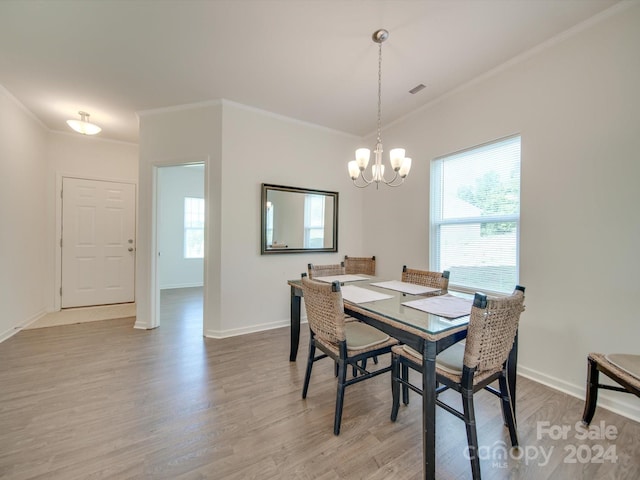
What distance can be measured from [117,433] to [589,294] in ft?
10.8

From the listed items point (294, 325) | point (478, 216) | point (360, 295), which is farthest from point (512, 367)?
point (294, 325)

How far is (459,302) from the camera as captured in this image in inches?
65.9

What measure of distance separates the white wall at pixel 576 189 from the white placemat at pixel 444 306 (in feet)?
3.31

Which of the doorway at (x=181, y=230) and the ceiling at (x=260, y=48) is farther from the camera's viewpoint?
the doorway at (x=181, y=230)

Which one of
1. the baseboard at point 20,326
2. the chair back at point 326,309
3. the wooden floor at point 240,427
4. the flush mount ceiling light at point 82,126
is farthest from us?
the flush mount ceiling light at point 82,126

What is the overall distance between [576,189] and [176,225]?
6698mm

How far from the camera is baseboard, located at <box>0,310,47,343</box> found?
2.93 m

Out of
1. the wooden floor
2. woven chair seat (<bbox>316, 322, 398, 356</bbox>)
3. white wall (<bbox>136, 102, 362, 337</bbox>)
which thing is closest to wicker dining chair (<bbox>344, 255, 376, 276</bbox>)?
white wall (<bbox>136, 102, 362, 337</bbox>)

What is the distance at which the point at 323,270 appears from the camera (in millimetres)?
2752

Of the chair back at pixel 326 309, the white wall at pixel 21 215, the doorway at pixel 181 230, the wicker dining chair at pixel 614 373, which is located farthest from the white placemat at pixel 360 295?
the doorway at pixel 181 230

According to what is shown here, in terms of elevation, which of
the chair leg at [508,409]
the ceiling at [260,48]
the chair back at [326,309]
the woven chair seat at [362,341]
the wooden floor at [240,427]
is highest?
the ceiling at [260,48]

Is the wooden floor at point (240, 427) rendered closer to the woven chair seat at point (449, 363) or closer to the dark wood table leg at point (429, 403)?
the dark wood table leg at point (429, 403)

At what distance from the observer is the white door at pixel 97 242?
4.11 m

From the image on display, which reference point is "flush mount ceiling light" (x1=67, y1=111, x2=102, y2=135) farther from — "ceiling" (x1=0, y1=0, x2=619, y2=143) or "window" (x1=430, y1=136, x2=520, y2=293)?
"window" (x1=430, y1=136, x2=520, y2=293)
